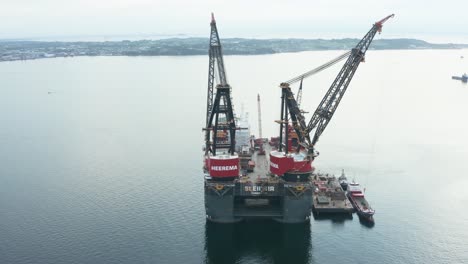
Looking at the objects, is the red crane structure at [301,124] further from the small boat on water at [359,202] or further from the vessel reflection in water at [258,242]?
the small boat on water at [359,202]

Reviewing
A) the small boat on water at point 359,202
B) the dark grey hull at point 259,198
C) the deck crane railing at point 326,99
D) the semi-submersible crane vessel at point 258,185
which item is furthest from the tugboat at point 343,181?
the dark grey hull at point 259,198

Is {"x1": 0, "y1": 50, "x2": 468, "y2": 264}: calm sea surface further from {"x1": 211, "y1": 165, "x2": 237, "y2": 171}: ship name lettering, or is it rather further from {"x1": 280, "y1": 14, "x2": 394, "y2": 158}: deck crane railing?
{"x1": 280, "y1": 14, "x2": 394, "y2": 158}: deck crane railing

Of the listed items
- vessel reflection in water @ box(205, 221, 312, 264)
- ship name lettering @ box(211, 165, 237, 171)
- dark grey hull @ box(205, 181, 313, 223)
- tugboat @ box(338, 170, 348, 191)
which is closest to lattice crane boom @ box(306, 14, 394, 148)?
dark grey hull @ box(205, 181, 313, 223)

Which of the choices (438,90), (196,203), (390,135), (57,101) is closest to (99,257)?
(196,203)

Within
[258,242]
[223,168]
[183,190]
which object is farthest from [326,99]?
[183,190]

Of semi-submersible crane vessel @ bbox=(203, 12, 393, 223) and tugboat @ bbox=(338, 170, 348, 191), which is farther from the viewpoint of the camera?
tugboat @ bbox=(338, 170, 348, 191)

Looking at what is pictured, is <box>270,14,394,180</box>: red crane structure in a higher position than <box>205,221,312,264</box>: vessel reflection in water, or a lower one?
higher

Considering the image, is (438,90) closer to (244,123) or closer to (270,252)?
(244,123)
